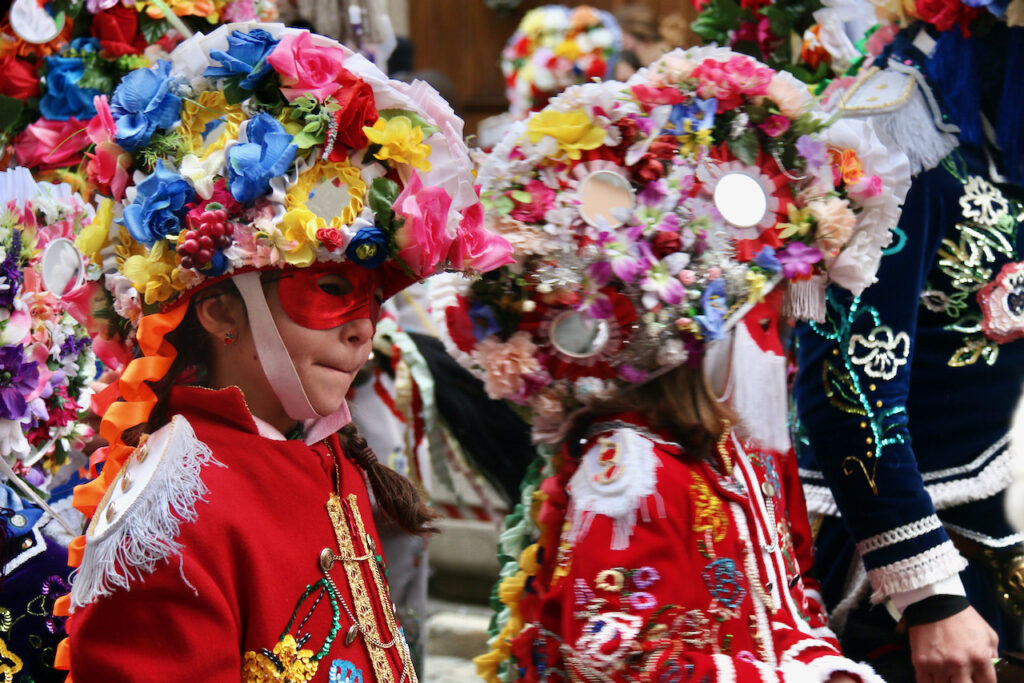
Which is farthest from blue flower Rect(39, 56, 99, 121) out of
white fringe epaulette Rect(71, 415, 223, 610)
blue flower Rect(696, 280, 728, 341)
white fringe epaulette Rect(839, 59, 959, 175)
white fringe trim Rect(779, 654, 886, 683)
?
white fringe trim Rect(779, 654, 886, 683)

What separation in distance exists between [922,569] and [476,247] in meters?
1.24

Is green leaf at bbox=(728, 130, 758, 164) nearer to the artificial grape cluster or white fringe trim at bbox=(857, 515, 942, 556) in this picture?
white fringe trim at bbox=(857, 515, 942, 556)

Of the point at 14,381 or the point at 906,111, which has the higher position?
the point at 906,111

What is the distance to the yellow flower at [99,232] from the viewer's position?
1900mm

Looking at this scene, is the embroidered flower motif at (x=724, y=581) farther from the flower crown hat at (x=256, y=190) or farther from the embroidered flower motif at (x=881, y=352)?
the flower crown hat at (x=256, y=190)

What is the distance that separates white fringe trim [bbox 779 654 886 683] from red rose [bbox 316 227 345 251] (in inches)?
44.5

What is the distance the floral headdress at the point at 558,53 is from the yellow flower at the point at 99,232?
3897 mm

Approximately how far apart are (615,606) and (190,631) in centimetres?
79

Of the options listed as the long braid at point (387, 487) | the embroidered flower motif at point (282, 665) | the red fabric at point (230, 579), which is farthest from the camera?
the long braid at point (387, 487)

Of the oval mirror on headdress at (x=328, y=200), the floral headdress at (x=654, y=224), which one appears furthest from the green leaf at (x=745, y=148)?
the oval mirror on headdress at (x=328, y=200)

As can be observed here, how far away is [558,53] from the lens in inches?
231

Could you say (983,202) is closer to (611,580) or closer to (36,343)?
(611,580)

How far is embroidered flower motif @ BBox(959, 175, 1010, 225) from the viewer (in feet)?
9.08

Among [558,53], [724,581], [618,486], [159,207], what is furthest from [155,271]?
[558,53]
